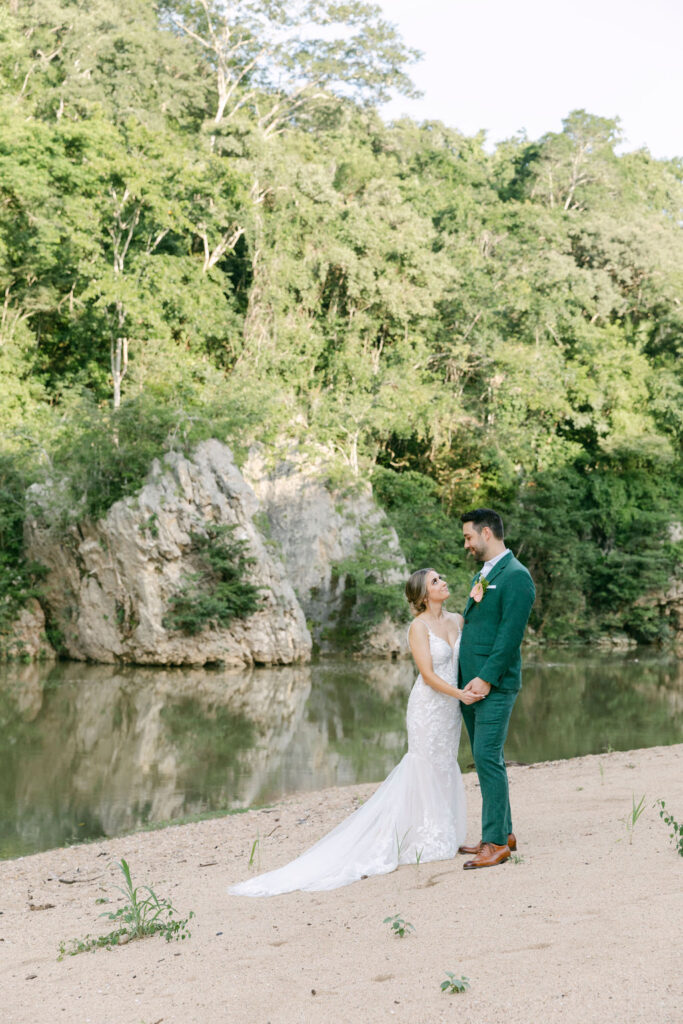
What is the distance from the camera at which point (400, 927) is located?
13.3 feet

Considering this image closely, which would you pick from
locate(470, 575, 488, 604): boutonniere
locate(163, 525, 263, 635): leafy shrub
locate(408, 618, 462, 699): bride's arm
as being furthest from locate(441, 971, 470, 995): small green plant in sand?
locate(163, 525, 263, 635): leafy shrub

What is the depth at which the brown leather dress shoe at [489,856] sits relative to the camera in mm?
4980

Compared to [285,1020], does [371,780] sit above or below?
below

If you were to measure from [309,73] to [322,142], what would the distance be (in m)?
2.22

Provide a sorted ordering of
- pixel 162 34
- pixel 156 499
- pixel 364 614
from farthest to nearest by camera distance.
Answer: pixel 162 34 < pixel 364 614 < pixel 156 499

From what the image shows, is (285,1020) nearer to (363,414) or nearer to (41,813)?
(41,813)

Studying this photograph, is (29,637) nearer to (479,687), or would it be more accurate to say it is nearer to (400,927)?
(479,687)

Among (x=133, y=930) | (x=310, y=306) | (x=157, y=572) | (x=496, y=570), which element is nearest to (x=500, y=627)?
(x=496, y=570)

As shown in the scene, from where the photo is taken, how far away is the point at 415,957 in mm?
3727

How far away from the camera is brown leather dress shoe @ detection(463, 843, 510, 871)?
4980 mm

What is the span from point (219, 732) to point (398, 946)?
928 centimetres

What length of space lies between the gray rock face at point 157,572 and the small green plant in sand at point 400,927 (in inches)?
621

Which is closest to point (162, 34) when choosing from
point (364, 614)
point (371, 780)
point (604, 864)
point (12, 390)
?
point (12, 390)

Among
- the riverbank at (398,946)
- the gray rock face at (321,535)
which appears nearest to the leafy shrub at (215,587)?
the gray rock face at (321,535)
